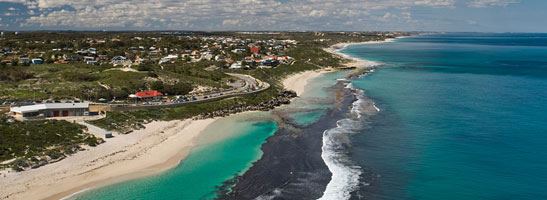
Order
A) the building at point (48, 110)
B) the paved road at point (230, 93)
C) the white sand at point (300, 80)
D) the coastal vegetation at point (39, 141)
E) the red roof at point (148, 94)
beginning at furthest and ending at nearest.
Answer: the white sand at point (300, 80) → the red roof at point (148, 94) → the paved road at point (230, 93) → the building at point (48, 110) → the coastal vegetation at point (39, 141)

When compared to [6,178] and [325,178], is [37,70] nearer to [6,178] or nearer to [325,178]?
[6,178]

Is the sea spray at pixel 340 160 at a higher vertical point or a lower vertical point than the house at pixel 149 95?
lower

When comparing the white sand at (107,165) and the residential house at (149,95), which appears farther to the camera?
the residential house at (149,95)

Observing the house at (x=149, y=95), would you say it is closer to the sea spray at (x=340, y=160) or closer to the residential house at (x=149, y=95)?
the residential house at (x=149, y=95)

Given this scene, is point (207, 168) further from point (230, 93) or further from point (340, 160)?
point (230, 93)

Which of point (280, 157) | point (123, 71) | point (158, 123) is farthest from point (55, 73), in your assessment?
point (280, 157)

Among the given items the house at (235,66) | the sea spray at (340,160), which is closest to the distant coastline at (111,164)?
the sea spray at (340,160)

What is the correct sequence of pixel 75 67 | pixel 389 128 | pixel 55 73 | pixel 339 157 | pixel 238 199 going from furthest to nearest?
pixel 75 67
pixel 55 73
pixel 389 128
pixel 339 157
pixel 238 199

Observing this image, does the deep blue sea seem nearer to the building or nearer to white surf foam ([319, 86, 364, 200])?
white surf foam ([319, 86, 364, 200])

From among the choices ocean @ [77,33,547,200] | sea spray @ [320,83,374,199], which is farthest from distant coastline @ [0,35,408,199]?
sea spray @ [320,83,374,199]
